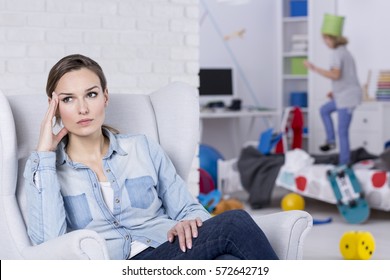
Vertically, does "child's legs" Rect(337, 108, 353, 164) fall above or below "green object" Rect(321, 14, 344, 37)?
below

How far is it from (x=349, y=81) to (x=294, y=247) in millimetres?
3849

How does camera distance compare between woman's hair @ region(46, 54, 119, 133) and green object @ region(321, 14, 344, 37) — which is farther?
green object @ region(321, 14, 344, 37)

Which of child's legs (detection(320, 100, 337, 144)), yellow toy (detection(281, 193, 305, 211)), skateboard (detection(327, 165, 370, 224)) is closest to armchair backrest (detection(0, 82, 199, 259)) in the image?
skateboard (detection(327, 165, 370, 224))

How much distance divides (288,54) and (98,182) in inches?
215

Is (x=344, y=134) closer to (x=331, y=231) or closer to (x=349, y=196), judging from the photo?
(x=349, y=196)

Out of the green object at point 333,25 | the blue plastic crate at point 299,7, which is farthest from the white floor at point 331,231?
the blue plastic crate at point 299,7

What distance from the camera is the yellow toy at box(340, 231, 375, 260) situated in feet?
12.0

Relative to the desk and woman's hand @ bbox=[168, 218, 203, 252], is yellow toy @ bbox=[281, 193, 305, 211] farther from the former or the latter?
woman's hand @ bbox=[168, 218, 203, 252]

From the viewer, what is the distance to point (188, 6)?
3451 mm

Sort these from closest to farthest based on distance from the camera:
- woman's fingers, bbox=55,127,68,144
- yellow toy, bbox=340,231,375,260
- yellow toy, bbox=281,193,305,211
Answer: woman's fingers, bbox=55,127,68,144, yellow toy, bbox=340,231,375,260, yellow toy, bbox=281,193,305,211

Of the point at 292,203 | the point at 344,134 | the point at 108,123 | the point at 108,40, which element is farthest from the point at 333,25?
the point at 108,123

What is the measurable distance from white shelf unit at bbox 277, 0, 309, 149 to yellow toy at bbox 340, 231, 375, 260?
3684mm
